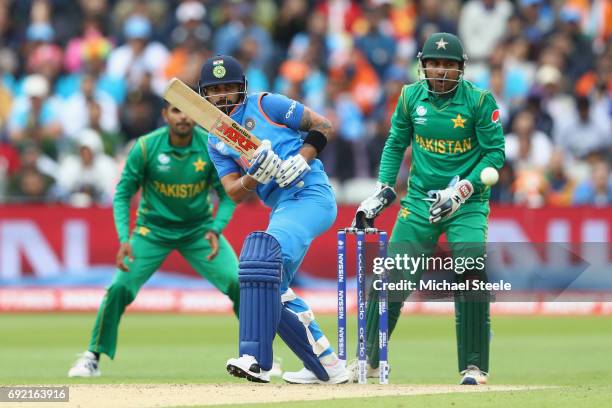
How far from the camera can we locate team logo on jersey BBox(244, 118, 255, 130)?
8742 millimetres

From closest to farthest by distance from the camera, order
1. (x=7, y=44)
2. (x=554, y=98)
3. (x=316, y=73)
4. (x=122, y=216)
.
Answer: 1. (x=122, y=216)
2. (x=554, y=98)
3. (x=316, y=73)
4. (x=7, y=44)

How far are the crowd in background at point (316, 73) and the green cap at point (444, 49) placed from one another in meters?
8.26

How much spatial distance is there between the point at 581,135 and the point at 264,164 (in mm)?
10990

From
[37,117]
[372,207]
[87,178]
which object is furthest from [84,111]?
[372,207]

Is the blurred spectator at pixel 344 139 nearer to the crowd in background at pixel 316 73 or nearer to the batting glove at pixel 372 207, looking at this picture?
the crowd in background at pixel 316 73

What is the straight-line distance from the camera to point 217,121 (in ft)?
27.8

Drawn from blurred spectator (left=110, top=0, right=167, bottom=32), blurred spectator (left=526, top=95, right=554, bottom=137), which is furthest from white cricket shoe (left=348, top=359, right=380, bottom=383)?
blurred spectator (left=110, top=0, right=167, bottom=32)

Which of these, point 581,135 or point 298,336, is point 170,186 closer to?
point 298,336

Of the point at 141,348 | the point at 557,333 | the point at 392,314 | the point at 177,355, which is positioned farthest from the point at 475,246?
the point at 557,333

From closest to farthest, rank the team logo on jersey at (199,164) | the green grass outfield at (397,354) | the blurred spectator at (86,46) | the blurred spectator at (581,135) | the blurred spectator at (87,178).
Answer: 1. the green grass outfield at (397,354)
2. the team logo on jersey at (199,164)
3. the blurred spectator at (87,178)
4. the blurred spectator at (581,135)
5. the blurred spectator at (86,46)

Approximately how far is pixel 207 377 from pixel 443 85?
2.87 metres

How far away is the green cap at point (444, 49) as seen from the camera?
354 inches

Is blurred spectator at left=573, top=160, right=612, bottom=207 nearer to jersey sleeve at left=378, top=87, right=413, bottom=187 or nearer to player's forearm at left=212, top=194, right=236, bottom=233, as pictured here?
player's forearm at left=212, top=194, right=236, bottom=233

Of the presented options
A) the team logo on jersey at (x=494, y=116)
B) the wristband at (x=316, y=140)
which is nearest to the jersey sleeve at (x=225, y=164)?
the wristband at (x=316, y=140)
